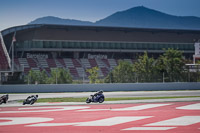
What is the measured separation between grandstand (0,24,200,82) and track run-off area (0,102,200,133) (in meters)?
45.2

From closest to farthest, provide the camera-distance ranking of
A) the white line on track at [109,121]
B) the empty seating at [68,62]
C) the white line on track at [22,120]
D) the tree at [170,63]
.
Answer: the white line on track at [109,121], the white line on track at [22,120], the tree at [170,63], the empty seating at [68,62]

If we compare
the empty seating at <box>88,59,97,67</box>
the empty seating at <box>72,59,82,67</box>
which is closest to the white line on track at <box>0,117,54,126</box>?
the empty seating at <box>72,59,82,67</box>

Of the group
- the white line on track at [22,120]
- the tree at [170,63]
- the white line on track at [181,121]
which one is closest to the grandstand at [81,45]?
the tree at [170,63]

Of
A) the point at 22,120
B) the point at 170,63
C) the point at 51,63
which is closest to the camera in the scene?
the point at 22,120

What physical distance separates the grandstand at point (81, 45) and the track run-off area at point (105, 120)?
45.2 m

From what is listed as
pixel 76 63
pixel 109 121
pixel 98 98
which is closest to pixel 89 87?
pixel 98 98

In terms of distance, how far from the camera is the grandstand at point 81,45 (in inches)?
2758

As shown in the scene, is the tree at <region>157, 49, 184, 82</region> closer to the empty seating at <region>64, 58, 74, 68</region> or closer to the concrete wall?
the concrete wall

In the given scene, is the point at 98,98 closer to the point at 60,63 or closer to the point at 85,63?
the point at 60,63

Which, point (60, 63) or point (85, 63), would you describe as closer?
point (60, 63)

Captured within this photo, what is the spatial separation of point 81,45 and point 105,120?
56.6 meters

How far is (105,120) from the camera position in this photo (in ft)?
59.0

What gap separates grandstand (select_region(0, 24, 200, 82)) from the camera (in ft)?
230

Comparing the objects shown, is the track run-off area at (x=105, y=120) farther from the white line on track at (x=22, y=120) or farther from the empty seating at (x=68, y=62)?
the empty seating at (x=68, y=62)
